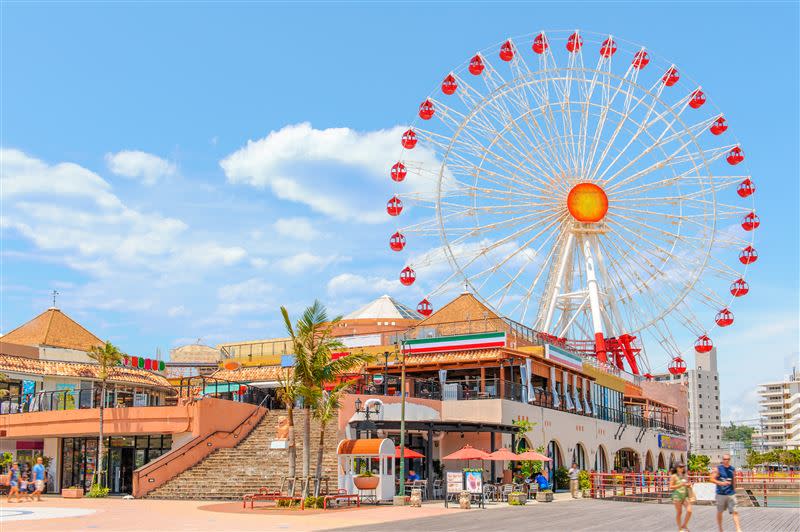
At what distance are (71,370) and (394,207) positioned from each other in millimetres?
21381

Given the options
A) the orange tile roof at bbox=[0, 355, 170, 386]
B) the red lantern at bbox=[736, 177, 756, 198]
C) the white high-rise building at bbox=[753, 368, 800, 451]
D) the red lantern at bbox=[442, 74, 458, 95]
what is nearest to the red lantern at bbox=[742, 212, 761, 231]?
the red lantern at bbox=[736, 177, 756, 198]

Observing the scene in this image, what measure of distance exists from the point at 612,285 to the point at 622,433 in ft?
38.3

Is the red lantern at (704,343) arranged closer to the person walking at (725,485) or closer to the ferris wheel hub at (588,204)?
the ferris wheel hub at (588,204)

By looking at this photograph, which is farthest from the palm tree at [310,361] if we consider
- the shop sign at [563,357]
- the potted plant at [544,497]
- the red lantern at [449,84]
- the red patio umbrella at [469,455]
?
the red lantern at [449,84]

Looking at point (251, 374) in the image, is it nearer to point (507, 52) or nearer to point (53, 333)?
point (53, 333)

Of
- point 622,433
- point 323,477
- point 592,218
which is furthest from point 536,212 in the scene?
point 323,477

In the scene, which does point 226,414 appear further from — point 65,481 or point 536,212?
point 536,212

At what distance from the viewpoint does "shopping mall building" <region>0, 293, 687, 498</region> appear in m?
37.9

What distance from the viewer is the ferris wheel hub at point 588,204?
55188 mm

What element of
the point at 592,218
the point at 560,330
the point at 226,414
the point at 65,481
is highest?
the point at 592,218

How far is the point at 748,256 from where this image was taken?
53719 millimetres

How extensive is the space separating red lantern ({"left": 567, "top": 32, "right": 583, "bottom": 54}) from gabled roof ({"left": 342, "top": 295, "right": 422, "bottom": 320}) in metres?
32.8

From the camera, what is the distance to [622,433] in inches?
2432

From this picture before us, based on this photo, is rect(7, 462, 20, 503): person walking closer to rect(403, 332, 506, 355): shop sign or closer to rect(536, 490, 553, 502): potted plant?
rect(403, 332, 506, 355): shop sign
